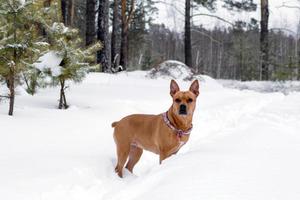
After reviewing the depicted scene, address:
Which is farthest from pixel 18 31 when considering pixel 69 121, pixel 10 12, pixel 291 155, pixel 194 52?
pixel 194 52

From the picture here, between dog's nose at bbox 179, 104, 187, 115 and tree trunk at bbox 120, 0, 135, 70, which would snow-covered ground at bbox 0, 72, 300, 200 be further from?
tree trunk at bbox 120, 0, 135, 70

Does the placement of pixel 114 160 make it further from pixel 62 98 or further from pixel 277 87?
pixel 277 87

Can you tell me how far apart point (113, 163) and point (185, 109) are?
1.47 metres

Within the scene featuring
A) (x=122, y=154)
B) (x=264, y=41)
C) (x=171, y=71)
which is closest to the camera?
(x=122, y=154)

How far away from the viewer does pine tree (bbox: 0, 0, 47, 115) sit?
8180mm

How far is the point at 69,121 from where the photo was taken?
8172mm

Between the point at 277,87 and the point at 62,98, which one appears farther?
the point at 277,87

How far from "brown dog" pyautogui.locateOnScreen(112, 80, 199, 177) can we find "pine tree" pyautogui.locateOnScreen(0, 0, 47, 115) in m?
2.85

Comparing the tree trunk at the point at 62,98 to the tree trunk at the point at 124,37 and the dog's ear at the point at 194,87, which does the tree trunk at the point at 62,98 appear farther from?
the tree trunk at the point at 124,37

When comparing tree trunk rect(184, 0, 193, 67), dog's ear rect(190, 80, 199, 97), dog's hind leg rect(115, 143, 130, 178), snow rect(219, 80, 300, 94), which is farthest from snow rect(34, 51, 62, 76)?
tree trunk rect(184, 0, 193, 67)

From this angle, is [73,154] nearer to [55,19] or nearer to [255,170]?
[255,170]

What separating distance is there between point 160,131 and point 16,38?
3.90 meters

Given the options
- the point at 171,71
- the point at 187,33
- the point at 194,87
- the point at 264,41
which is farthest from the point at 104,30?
the point at 194,87

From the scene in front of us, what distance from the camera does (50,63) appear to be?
9.28 metres
